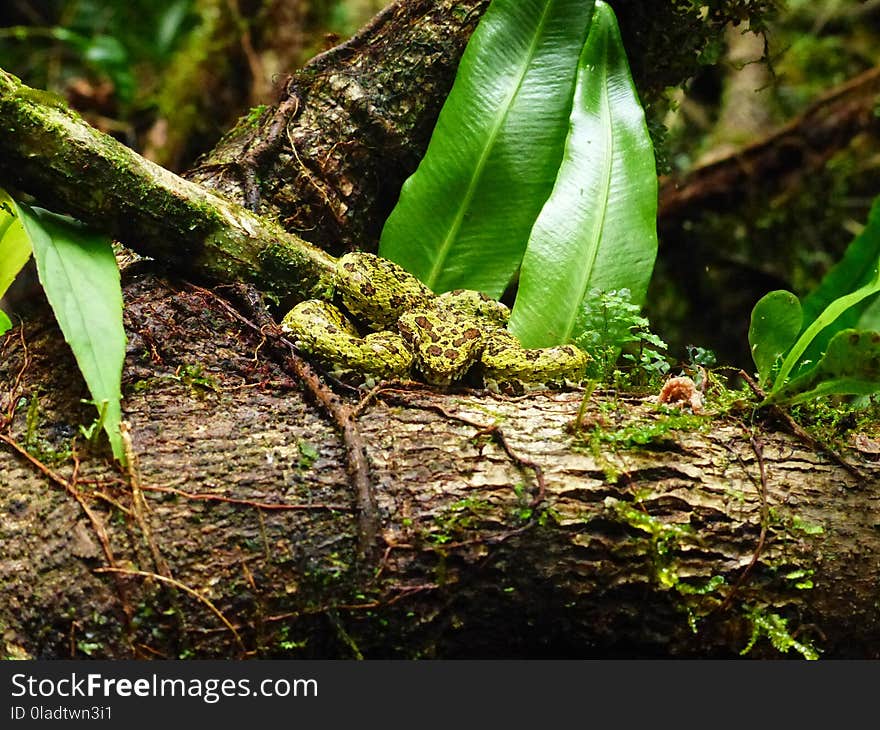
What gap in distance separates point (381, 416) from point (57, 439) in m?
0.90

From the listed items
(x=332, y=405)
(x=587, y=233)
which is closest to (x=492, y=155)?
(x=587, y=233)

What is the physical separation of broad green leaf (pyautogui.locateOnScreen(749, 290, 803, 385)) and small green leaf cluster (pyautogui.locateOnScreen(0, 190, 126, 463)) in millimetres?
2023

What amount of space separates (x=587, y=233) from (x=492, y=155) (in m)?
0.51

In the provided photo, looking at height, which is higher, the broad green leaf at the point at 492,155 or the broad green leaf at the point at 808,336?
the broad green leaf at the point at 492,155

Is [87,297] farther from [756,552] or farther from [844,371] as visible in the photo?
[844,371]

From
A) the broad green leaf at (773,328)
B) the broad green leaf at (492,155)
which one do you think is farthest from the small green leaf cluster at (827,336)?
the broad green leaf at (492,155)

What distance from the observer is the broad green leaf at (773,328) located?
2793mm

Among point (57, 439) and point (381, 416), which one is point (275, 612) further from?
point (57, 439)

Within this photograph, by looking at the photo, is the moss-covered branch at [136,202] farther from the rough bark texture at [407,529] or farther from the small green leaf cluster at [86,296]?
the rough bark texture at [407,529]

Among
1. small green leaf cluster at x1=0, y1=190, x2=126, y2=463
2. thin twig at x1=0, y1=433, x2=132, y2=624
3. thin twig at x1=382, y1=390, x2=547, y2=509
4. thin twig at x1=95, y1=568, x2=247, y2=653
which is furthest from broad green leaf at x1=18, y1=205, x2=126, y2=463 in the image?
thin twig at x1=382, y1=390, x2=547, y2=509

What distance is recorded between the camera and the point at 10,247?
9.06 feet

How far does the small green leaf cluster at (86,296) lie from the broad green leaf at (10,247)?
5 centimetres
